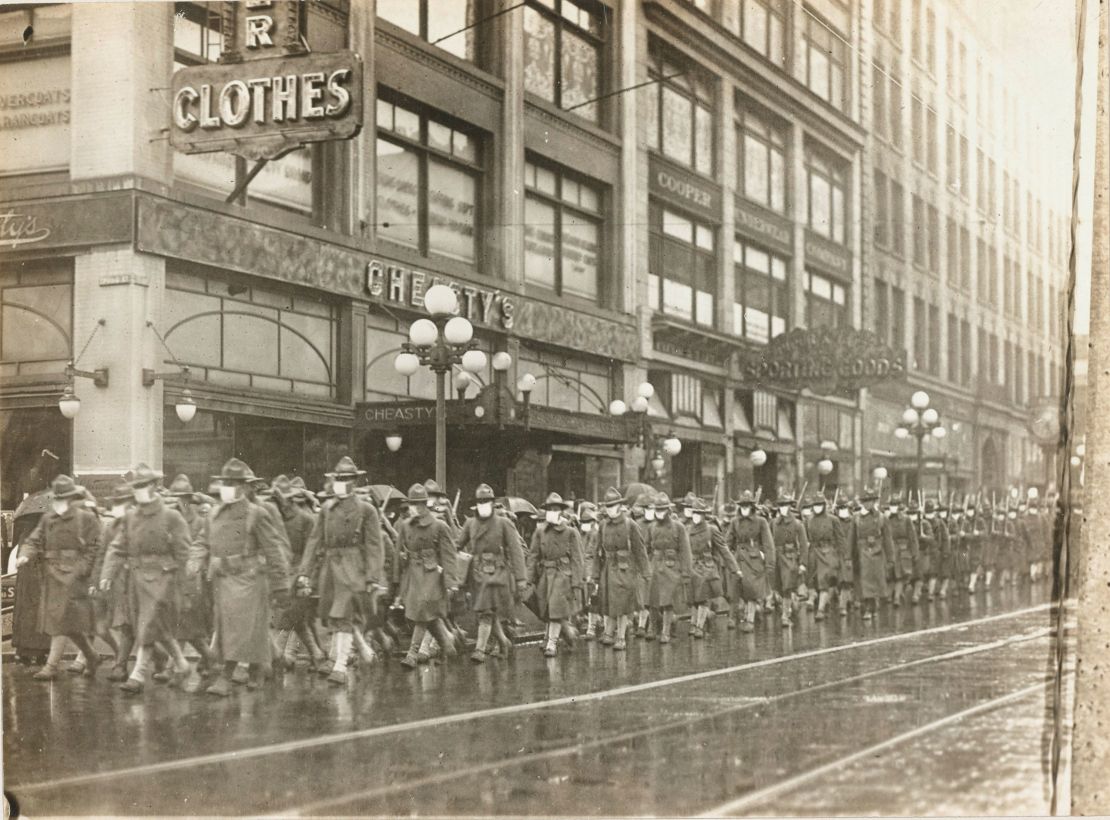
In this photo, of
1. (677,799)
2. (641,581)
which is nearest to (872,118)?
(641,581)

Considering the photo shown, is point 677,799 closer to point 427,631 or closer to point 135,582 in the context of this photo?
point 427,631

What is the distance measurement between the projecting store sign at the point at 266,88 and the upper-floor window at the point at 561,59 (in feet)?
3.55

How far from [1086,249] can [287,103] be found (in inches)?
174

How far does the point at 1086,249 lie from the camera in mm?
7707

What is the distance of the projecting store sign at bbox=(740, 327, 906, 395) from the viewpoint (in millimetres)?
8758

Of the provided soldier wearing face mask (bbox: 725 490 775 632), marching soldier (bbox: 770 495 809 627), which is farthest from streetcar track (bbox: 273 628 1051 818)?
soldier wearing face mask (bbox: 725 490 775 632)

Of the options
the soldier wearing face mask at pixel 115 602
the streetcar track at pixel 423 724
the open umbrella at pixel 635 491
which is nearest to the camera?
the streetcar track at pixel 423 724

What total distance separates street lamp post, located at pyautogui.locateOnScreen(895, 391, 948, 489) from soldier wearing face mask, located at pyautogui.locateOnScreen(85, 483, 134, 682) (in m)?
4.54

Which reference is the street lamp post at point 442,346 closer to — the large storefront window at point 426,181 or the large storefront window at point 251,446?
the large storefront window at point 426,181

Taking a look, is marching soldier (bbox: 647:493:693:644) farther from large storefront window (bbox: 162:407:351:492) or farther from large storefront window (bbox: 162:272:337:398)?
large storefront window (bbox: 162:272:337:398)

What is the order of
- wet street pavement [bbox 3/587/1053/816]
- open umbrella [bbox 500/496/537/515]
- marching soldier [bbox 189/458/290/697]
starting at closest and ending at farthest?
wet street pavement [bbox 3/587/1053/816], marching soldier [bbox 189/458/290/697], open umbrella [bbox 500/496/537/515]

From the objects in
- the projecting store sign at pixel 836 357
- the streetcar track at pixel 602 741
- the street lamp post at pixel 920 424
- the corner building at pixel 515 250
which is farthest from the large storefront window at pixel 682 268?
the streetcar track at pixel 602 741

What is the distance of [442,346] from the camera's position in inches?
340

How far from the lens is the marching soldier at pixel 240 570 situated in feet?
27.9
